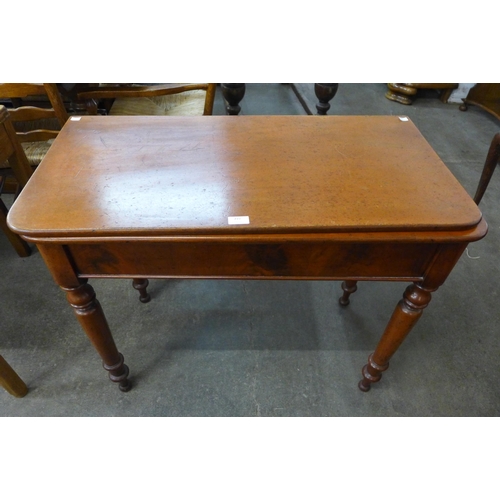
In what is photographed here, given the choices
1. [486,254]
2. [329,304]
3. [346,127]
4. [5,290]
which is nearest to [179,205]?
[346,127]

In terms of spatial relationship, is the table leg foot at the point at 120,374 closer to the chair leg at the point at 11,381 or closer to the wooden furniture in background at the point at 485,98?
the chair leg at the point at 11,381

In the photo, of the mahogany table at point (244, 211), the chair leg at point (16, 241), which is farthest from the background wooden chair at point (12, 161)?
the mahogany table at point (244, 211)

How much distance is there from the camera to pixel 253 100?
11.1 feet

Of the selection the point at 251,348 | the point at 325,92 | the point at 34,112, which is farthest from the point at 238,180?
the point at 325,92

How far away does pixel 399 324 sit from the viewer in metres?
0.98

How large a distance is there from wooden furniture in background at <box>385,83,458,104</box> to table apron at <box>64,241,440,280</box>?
2.95 m

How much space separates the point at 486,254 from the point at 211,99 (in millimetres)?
1612

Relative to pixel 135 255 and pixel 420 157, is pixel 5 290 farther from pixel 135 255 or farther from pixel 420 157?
pixel 420 157

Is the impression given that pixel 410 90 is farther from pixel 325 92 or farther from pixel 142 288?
pixel 142 288

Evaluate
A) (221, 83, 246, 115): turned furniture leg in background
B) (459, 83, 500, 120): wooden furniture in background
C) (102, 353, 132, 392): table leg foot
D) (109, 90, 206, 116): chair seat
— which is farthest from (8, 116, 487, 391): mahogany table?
(459, 83, 500, 120): wooden furniture in background

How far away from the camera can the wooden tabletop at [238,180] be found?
77 cm

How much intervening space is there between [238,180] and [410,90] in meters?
3.00

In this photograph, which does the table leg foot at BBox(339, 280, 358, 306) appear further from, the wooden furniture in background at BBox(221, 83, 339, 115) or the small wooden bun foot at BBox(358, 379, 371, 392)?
the wooden furniture in background at BBox(221, 83, 339, 115)

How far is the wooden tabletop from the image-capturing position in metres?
0.77
